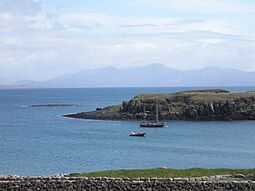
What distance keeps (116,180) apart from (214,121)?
100 metres

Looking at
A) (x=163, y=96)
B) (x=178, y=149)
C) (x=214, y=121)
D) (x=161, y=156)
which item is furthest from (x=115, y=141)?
(x=163, y=96)

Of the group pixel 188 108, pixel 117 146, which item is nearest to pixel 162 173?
pixel 117 146

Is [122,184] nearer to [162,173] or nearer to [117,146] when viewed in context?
[162,173]

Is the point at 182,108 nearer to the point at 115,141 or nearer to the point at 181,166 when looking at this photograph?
the point at 115,141

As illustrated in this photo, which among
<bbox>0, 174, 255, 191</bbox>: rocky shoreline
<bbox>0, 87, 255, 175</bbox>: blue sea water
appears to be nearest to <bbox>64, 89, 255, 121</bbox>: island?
<bbox>0, 87, 255, 175</bbox>: blue sea water

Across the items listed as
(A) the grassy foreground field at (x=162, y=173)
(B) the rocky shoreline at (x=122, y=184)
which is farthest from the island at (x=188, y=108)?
(B) the rocky shoreline at (x=122, y=184)

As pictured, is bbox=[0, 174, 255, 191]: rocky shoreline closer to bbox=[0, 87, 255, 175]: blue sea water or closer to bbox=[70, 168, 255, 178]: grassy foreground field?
bbox=[70, 168, 255, 178]: grassy foreground field

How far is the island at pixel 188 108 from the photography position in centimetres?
13738

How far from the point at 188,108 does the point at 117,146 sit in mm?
54432

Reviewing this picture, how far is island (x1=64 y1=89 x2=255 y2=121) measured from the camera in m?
137

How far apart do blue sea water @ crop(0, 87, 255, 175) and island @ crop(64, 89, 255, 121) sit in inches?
308

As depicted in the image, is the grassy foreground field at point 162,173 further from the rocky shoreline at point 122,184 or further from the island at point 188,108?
the island at point 188,108

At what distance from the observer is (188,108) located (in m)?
139

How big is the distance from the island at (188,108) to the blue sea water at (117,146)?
783cm
